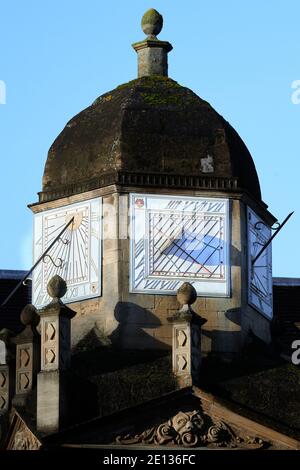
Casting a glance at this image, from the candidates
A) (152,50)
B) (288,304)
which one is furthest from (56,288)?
(288,304)

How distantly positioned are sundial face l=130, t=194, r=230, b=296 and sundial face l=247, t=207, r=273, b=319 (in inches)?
36.6

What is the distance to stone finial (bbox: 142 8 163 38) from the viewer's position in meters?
75.1

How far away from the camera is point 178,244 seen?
235 ft

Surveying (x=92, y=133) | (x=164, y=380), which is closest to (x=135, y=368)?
(x=164, y=380)

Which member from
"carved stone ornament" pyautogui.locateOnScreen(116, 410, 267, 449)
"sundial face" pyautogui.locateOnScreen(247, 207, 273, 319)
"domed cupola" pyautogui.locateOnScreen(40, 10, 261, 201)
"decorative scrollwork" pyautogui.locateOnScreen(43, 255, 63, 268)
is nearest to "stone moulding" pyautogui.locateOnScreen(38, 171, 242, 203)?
"domed cupola" pyautogui.locateOnScreen(40, 10, 261, 201)

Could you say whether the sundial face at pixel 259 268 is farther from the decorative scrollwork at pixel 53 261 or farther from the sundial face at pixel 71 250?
the decorative scrollwork at pixel 53 261

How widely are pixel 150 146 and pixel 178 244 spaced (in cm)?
228

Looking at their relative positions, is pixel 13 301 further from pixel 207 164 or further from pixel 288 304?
pixel 207 164

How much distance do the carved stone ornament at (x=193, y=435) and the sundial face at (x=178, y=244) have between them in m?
3.90

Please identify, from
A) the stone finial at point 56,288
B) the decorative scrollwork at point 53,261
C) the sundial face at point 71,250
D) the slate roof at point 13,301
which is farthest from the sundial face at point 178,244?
the slate roof at point 13,301

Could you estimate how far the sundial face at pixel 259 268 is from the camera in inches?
2857
